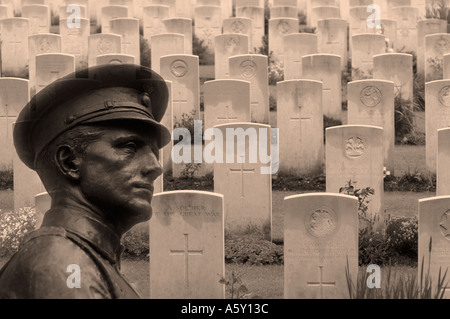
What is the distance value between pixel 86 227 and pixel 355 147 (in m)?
8.08

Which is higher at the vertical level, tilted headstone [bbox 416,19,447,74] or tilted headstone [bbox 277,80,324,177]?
tilted headstone [bbox 416,19,447,74]

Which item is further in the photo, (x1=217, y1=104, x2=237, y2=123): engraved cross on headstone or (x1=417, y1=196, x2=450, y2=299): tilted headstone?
(x1=217, y1=104, x2=237, y2=123): engraved cross on headstone

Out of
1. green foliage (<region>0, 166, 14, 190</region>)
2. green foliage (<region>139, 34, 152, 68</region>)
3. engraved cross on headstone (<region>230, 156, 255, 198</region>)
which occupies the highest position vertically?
green foliage (<region>139, 34, 152, 68</region>)

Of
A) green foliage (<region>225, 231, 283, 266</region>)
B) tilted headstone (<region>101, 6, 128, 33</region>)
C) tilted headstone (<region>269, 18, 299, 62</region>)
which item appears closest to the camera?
green foliage (<region>225, 231, 283, 266</region>)

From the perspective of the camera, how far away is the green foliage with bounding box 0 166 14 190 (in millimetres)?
12172

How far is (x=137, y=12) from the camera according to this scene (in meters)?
19.3

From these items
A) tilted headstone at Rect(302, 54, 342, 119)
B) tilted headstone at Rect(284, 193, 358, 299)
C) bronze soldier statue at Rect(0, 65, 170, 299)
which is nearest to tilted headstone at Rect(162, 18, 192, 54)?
tilted headstone at Rect(302, 54, 342, 119)

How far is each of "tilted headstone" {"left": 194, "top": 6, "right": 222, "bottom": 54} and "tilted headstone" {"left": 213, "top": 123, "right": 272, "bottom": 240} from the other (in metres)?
7.12

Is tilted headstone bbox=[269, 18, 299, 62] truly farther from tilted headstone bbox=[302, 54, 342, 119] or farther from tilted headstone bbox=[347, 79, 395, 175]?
tilted headstone bbox=[347, 79, 395, 175]

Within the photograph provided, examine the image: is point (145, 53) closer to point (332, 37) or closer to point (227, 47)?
point (227, 47)

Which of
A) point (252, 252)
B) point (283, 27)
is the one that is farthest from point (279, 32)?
point (252, 252)

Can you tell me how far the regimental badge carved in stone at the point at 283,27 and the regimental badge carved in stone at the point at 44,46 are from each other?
3.66 metres

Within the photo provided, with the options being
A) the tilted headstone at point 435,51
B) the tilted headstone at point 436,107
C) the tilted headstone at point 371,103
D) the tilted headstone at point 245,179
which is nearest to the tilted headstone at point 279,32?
the tilted headstone at point 435,51
